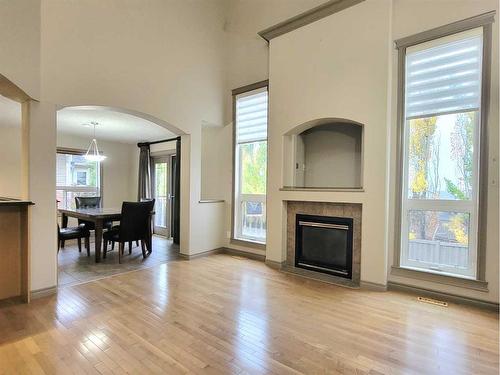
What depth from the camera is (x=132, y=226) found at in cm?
474

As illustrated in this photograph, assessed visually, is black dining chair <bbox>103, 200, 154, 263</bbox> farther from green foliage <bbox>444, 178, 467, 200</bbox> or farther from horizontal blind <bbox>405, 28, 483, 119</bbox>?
green foliage <bbox>444, 178, 467, 200</bbox>

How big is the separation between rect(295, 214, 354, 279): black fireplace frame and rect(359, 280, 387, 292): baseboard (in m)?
0.23

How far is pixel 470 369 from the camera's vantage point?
1.95 meters

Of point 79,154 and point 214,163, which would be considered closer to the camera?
point 214,163

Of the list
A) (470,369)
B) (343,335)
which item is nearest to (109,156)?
(343,335)

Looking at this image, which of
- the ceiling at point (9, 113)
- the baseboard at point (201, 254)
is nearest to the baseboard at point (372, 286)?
the baseboard at point (201, 254)

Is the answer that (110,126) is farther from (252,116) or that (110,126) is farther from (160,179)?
(252,116)

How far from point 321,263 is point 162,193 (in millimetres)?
4906

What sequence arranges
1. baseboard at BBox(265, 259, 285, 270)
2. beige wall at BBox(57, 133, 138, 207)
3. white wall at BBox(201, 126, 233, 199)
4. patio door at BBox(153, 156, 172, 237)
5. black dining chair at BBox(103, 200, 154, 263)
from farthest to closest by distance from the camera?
beige wall at BBox(57, 133, 138, 207), patio door at BBox(153, 156, 172, 237), white wall at BBox(201, 126, 233, 199), black dining chair at BBox(103, 200, 154, 263), baseboard at BBox(265, 259, 285, 270)

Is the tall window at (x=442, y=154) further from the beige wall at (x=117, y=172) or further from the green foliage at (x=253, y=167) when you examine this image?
the beige wall at (x=117, y=172)

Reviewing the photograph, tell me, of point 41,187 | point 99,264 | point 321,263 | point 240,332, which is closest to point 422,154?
point 321,263

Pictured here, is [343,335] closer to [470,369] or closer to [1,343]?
[470,369]

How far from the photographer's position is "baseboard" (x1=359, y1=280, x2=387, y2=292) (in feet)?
11.2

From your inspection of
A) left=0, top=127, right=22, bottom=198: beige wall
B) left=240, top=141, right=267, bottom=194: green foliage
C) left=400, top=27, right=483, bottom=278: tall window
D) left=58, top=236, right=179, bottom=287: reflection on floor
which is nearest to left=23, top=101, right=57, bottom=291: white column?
left=58, top=236, right=179, bottom=287: reflection on floor
